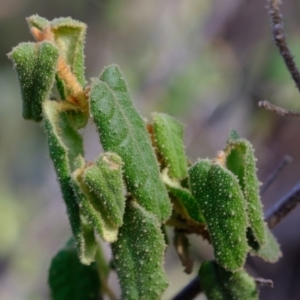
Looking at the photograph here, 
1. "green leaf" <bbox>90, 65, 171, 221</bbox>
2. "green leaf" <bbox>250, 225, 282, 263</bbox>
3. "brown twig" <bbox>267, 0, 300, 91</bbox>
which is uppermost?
"brown twig" <bbox>267, 0, 300, 91</bbox>

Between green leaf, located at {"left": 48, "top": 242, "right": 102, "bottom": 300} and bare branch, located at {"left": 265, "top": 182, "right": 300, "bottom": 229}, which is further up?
bare branch, located at {"left": 265, "top": 182, "right": 300, "bottom": 229}

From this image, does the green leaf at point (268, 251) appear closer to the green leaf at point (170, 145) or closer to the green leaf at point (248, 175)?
the green leaf at point (248, 175)

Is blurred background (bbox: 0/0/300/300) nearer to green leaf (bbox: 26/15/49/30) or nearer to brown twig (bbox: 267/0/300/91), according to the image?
brown twig (bbox: 267/0/300/91)

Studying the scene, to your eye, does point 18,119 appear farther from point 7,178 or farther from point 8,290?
point 8,290

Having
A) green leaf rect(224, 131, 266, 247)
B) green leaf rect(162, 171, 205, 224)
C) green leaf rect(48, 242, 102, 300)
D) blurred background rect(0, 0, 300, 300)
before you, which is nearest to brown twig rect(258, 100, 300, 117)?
Result: green leaf rect(224, 131, 266, 247)

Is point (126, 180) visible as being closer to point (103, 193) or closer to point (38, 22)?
point (103, 193)

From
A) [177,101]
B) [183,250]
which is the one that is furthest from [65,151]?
[177,101]

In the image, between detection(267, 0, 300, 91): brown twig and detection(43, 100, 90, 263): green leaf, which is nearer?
detection(43, 100, 90, 263): green leaf

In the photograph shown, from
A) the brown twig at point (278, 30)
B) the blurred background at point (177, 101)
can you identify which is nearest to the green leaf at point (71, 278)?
the brown twig at point (278, 30)
